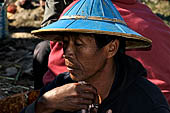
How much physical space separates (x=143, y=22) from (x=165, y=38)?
305 mm

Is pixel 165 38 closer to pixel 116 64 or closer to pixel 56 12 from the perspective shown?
pixel 116 64

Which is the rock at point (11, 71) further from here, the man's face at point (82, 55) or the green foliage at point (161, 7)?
the green foliage at point (161, 7)

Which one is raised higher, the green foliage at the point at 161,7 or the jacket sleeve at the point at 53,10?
the jacket sleeve at the point at 53,10

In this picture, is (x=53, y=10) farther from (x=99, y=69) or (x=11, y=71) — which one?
(x=99, y=69)

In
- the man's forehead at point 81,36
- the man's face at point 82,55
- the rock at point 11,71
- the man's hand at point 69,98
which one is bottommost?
the rock at point 11,71

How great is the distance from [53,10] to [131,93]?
8.38ft

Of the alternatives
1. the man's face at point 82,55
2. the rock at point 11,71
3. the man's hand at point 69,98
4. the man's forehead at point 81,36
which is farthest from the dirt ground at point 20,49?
the man's forehead at point 81,36

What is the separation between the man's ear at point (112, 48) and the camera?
2170 millimetres

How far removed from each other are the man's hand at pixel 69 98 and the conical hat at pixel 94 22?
1.50 ft

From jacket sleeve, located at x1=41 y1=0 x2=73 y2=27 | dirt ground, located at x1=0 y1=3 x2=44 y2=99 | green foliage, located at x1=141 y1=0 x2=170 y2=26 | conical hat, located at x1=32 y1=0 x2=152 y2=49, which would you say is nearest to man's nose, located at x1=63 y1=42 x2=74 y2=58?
conical hat, located at x1=32 y1=0 x2=152 y2=49

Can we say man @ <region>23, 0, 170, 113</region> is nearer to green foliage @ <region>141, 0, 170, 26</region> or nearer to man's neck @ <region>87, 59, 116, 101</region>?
man's neck @ <region>87, 59, 116, 101</region>

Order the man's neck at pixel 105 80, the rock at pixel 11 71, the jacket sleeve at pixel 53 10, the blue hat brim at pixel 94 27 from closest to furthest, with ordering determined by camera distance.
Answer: the blue hat brim at pixel 94 27 → the man's neck at pixel 105 80 → the jacket sleeve at pixel 53 10 → the rock at pixel 11 71

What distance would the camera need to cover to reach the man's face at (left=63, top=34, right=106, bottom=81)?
6.73 ft

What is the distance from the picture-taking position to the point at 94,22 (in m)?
1.96
